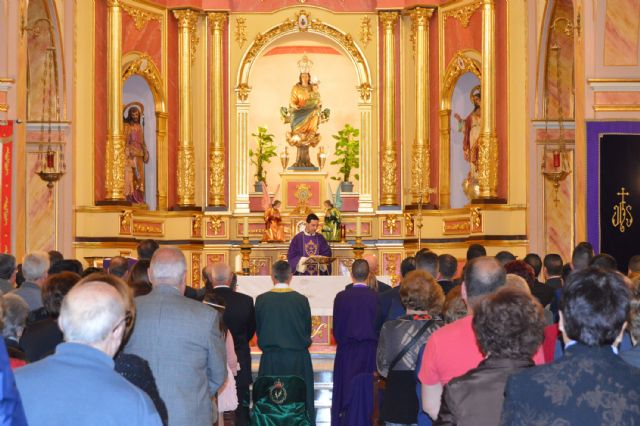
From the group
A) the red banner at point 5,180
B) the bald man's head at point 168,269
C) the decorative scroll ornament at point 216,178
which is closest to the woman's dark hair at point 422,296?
the bald man's head at point 168,269

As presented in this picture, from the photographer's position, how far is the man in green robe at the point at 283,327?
10.9 m

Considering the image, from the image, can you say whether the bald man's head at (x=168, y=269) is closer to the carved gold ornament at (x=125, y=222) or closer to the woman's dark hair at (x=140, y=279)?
the woman's dark hair at (x=140, y=279)

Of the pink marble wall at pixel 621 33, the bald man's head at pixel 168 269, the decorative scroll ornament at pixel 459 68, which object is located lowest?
the bald man's head at pixel 168 269

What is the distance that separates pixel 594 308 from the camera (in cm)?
448

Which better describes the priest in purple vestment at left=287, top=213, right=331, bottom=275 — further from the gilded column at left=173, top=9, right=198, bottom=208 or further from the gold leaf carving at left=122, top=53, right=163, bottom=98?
the gold leaf carving at left=122, top=53, right=163, bottom=98

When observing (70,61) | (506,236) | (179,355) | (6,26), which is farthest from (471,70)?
(179,355)

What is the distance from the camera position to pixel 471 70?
2177 centimetres

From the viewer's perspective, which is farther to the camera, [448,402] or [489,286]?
[489,286]

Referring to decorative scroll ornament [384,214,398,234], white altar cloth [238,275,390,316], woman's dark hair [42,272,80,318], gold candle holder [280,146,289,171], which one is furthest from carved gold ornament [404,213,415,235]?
woman's dark hair [42,272,80,318]

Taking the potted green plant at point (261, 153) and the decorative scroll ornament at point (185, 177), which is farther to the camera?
the potted green plant at point (261, 153)

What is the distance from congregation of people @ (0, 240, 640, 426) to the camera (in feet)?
14.1

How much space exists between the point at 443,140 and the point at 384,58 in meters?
2.07

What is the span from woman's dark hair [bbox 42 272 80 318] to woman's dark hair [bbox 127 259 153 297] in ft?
3.62

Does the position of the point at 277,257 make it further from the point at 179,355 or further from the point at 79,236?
the point at 179,355
